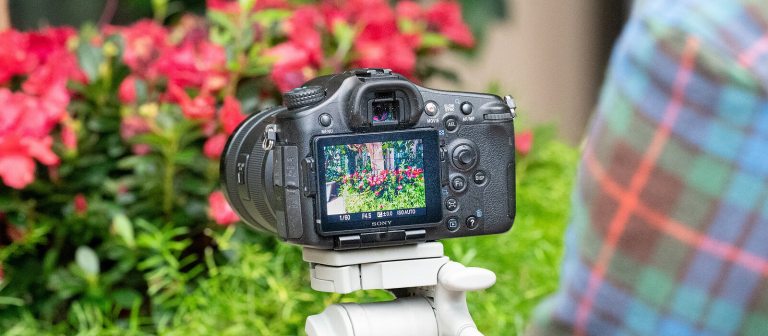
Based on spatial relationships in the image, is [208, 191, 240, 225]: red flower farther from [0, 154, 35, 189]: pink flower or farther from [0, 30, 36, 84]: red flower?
[0, 30, 36, 84]: red flower

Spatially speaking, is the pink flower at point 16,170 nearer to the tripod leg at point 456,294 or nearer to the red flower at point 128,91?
the red flower at point 128,91

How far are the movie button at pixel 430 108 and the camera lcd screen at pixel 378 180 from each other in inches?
1.4

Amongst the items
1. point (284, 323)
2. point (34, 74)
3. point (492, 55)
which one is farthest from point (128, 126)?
point (492, 55)

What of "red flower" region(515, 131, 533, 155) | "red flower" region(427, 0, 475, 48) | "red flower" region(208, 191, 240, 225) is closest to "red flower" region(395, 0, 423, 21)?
"red flower" region(427, 0, 475, 48)

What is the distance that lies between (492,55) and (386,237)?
3393 millimetres

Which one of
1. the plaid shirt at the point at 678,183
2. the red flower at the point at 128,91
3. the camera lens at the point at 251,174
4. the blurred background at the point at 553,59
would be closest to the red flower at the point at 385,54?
the red flower at the point at 128,91

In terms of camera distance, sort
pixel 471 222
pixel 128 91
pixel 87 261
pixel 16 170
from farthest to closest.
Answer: pixel 128 91, pixel 87 261, pixel 16 170, pixel 471 222

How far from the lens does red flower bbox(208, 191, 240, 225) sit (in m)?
2.12

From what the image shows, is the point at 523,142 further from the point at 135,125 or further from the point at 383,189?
the point at 383,189

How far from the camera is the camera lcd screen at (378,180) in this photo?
4.36 feet

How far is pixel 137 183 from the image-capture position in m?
2.21

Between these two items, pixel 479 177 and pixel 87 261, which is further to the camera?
pixel 87 261

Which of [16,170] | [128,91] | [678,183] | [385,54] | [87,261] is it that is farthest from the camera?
[385,54]

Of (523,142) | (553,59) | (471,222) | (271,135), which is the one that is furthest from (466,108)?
(553,59)
